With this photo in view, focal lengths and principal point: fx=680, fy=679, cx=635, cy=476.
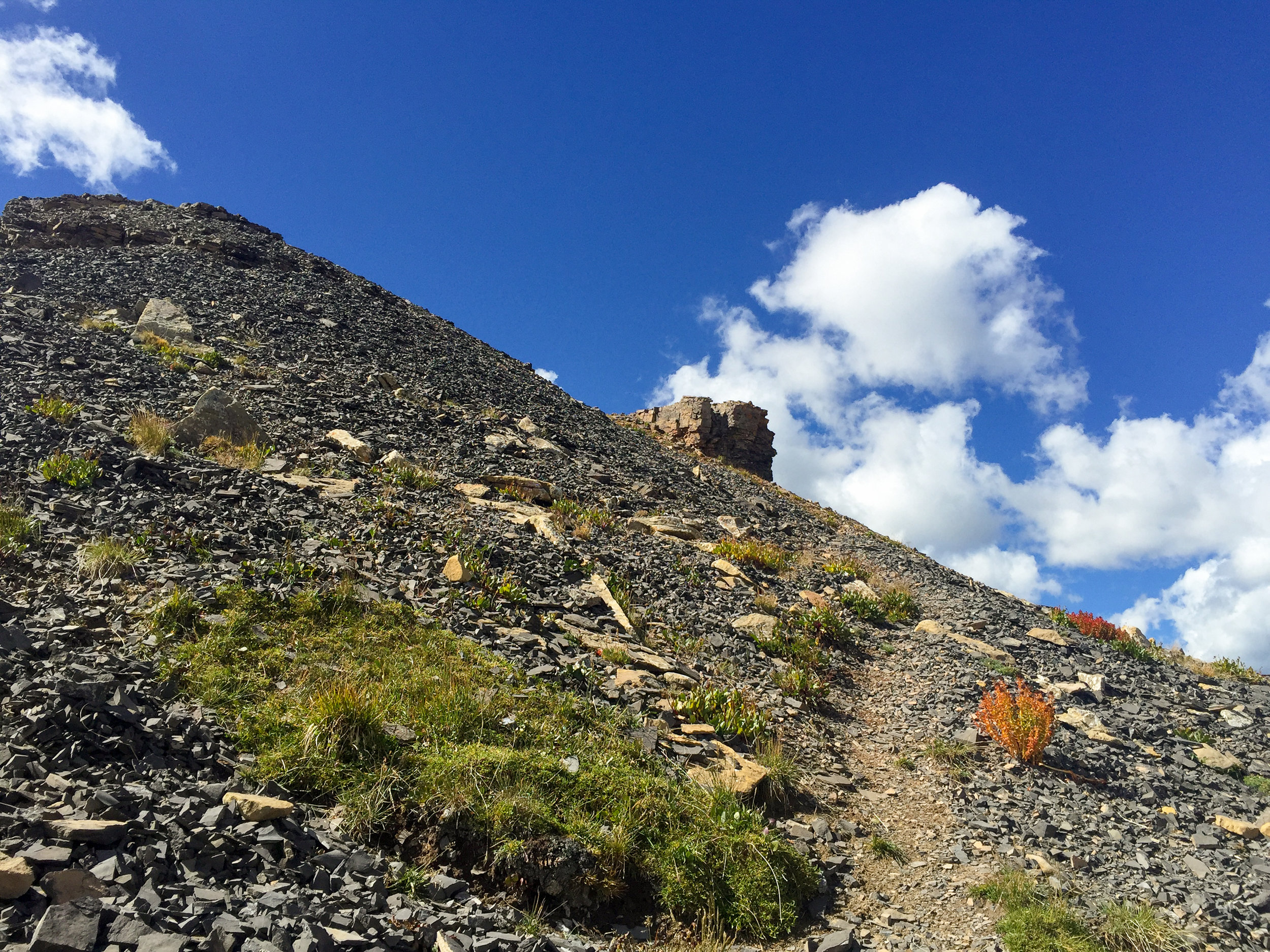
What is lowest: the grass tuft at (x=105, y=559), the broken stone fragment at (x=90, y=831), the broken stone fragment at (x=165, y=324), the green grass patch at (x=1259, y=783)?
the broken stone fragment at (x=90, y=831)

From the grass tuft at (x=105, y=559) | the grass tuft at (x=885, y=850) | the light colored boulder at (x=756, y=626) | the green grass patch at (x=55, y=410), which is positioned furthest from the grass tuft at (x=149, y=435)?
the grass tuft at (x=885, y=850)

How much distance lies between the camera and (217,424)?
1335 cm

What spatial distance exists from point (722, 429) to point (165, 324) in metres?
26.8

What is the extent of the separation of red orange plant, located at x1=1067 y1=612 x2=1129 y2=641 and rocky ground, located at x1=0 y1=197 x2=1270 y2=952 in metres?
0.97

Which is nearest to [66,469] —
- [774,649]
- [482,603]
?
[482,603]

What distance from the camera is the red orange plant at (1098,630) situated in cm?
1683

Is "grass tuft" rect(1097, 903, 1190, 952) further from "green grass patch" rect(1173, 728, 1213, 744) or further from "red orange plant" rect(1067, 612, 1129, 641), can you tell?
"red orange plant" rect(1067, 612, 1129, 641)

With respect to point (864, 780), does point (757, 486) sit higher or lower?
higher

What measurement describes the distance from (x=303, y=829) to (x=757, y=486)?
91.3 feet

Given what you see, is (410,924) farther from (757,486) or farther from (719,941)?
(757,486)

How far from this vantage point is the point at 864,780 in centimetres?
896

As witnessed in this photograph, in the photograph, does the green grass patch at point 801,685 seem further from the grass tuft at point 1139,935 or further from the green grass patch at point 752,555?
the green grass patch at point 752,555

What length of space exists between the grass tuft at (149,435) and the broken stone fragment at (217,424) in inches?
15.4

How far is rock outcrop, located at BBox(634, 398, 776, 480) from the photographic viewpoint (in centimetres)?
3803
